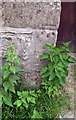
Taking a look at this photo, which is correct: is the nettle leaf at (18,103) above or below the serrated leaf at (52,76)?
below

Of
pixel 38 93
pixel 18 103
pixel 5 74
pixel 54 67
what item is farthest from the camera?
pixel 38 93

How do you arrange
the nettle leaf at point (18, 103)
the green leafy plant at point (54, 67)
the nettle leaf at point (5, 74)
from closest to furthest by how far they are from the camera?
the nettle leaf at point (5, 74)
the nettle leaf at point (18, 103)
the green leafy plant at point (54, 67)

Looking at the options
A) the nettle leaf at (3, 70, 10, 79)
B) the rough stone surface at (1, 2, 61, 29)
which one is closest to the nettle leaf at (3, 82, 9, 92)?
the nettle leaf at (3, 70, 10, 79)

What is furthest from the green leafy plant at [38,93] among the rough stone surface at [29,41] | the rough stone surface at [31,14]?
the rough stone surface at [31,14]

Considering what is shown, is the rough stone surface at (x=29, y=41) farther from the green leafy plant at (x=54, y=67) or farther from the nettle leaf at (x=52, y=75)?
the nettle leaf at (x=52, y=75)

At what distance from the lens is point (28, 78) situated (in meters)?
2.84

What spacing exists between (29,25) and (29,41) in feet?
0.71

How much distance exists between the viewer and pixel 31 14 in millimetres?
2490

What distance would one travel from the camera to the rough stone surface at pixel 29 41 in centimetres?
257

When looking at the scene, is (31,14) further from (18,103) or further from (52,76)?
(18,103)

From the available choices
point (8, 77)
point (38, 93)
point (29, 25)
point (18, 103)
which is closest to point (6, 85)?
point (8, 77)

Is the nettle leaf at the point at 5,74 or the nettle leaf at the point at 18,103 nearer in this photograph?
the nettle leaf at the point at 5,74

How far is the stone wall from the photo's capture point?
8.05ft

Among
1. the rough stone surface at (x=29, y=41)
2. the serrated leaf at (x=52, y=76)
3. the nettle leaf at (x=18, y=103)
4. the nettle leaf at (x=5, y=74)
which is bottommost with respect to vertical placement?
the nettle leaf at (x=18, y=103)
